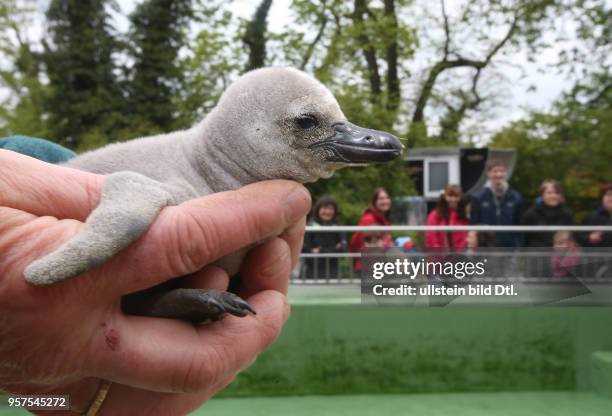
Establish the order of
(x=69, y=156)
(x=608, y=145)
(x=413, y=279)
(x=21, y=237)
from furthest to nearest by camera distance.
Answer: (x=608, y=145)
(x=413, y=279)
(x=69, y=156)
(x=21, y=237)

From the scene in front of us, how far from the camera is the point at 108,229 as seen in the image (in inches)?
25.2

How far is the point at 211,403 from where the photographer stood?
3.26m

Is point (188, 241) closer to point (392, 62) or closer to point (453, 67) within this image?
point (392, 62)

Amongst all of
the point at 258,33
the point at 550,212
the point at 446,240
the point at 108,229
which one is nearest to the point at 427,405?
the point at 446,240

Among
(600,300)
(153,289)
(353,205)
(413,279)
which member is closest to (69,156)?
(153,289)

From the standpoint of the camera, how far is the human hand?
65 centimetres

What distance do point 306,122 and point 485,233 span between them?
222cm

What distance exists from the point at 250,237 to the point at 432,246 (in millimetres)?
2220

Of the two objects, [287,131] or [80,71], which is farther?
[80,71]

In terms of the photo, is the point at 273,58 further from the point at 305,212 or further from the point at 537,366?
the point at 305,212

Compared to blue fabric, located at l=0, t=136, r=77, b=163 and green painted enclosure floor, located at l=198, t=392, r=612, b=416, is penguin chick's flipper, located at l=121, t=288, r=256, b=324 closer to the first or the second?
blue fabric, located at l=0, t=136, r=77, b=163

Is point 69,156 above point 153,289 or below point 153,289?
above

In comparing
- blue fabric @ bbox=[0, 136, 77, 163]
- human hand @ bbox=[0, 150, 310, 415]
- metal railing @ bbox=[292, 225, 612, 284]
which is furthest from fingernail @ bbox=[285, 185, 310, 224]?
metal railing @ bbox=[292, 225, 612, 284]

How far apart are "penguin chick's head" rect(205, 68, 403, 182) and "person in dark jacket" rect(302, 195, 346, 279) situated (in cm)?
213
